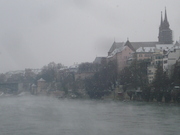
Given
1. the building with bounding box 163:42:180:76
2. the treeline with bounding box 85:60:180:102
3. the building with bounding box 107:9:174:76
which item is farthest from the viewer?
the building with bounding box 107:9:174:76

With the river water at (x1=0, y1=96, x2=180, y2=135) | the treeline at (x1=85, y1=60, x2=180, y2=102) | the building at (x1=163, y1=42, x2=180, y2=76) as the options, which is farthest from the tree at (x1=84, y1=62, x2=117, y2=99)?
the river water at (x1=0, y1=96, x2=180, y2=135)

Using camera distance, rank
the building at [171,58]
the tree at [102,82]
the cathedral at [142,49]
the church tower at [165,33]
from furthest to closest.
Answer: the church tower at [165,33]
the cathedral at [142,49]
the tree at [102,82]
the building at [171,58]

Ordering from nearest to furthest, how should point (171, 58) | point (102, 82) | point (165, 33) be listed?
1. point (171, 58)
2. point (102, 82)
3. point (165, 33)

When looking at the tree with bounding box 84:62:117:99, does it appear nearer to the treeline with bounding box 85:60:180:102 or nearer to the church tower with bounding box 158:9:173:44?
the treeline with bounding box 85:60:180:102

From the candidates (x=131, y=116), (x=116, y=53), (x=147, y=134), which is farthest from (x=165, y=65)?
(x=147, y=134)

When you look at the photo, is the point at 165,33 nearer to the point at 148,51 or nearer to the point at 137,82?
the point at 148,51

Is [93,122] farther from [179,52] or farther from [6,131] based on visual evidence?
[179,52]

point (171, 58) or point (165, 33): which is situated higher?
point (165, 33)

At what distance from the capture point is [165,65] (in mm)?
32281

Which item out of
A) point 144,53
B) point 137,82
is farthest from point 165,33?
point 137,82

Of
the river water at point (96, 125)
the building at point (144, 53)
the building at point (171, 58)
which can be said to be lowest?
Answer: the river water at point (96, 125)

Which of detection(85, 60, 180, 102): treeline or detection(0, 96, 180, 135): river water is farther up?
detection(85, 60, 180, 102): treeline

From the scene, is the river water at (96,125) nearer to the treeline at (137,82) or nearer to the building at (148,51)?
the treeline at (137,82)

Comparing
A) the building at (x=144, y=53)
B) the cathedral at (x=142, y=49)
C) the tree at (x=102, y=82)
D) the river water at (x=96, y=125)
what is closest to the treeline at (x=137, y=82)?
the tree at (x=102, y=82)
